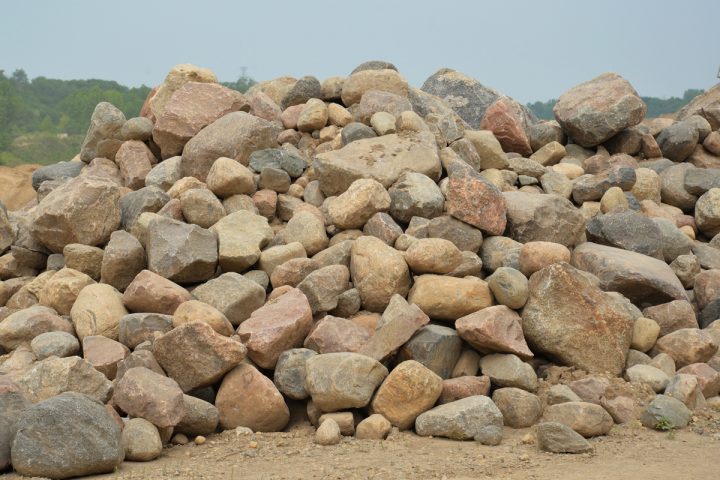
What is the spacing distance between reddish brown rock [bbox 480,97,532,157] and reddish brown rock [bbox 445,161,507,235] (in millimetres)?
3315

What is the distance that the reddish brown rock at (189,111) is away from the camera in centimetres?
1030

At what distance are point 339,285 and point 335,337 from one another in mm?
714

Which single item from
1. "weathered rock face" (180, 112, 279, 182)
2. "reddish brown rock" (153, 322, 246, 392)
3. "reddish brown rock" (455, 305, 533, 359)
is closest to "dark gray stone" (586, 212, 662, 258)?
"reddish brown rock" (455, 305, 533, 359)

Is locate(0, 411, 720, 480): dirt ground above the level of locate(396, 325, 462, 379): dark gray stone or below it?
below

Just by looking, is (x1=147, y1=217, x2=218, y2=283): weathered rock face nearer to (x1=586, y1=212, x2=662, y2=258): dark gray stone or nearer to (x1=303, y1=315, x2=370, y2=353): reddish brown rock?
(x1=303, y1=315, x2=370, y2=353): reddish brown rock

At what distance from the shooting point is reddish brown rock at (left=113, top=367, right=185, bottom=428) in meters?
6.03

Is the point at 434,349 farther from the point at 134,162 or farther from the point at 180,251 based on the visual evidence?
the point at 134,162

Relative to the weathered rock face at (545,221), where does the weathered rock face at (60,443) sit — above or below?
below

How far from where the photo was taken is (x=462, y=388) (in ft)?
22.0

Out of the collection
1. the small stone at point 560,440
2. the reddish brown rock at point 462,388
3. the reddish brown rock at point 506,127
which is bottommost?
the small stone at point 560,440

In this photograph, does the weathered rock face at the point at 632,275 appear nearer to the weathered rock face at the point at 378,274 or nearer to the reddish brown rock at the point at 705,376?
the reddish brown rock at the point at 705,376

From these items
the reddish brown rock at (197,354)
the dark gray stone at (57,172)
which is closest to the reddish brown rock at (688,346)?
the reddish brown rock at (197,354)

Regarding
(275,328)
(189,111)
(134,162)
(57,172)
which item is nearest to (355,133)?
(189,111)

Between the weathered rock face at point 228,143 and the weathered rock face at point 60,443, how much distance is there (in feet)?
15.4
